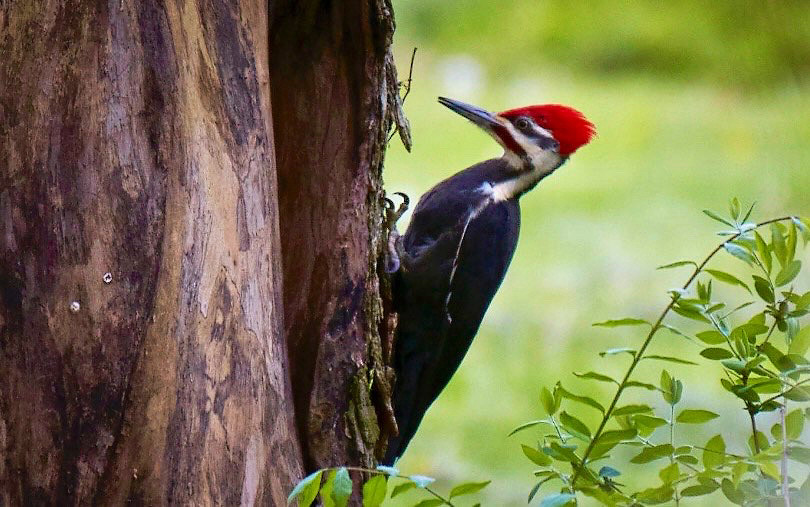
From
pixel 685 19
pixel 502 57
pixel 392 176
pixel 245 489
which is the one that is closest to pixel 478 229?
pixel 245 489

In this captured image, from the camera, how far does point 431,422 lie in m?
3.91

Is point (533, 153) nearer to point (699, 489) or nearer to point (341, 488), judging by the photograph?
point (699, 489)

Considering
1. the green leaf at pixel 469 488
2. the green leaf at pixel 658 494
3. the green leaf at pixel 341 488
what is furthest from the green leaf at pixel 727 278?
the green leaf at pixel 341 488

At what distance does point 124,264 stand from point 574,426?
656 mm

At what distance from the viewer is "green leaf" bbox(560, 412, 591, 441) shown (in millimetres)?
1445

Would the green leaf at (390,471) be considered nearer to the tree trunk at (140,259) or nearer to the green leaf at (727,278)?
the tree trunk at (140,259)

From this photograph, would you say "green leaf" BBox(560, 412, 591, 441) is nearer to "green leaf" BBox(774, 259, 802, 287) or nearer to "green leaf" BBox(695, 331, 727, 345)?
"green leaf" BBox(695, 331, 727, 345)

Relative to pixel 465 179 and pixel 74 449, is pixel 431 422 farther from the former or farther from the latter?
pixel 74 449

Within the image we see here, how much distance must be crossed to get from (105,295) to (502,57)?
5.11m

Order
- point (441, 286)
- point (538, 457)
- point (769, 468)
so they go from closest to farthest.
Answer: point (769, 468), point (538, 457), point (441, 286)

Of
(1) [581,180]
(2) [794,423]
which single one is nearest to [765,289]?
(2) [794,423]

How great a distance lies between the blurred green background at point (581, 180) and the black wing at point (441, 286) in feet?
2.14

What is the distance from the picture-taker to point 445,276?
255 cm

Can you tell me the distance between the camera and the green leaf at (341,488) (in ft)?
4.20
